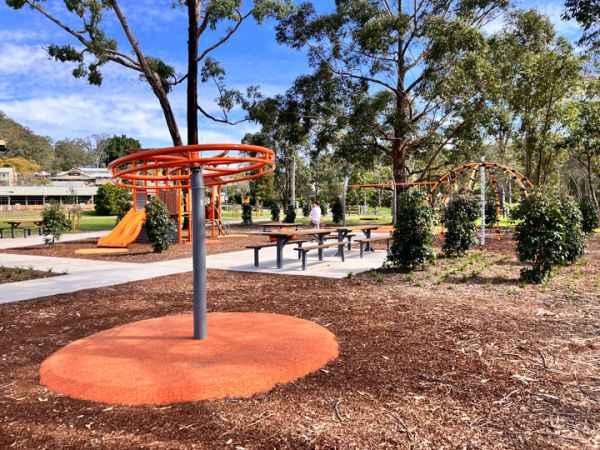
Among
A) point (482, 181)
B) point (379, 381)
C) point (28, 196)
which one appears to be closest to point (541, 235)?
point (379, 381)

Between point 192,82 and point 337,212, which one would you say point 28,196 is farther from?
point 192,82

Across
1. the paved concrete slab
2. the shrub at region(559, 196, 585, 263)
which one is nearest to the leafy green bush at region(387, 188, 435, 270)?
the paved concrete slab

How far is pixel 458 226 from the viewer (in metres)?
12.0

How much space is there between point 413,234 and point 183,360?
6.65 m

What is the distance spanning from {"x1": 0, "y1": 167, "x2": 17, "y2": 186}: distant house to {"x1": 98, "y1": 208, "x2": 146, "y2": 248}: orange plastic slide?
229 feet

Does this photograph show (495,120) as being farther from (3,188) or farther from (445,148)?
(3,188)

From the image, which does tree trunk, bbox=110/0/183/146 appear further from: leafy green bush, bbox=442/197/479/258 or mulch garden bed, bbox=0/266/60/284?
leafy green bush, bbox=442/197/479/258

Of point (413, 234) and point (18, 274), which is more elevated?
point (413, 234)

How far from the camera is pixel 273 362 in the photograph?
429 centimetres

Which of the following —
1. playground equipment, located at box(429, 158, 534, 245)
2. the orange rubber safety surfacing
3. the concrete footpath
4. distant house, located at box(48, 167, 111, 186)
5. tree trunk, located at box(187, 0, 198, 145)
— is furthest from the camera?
distant house, located at box(48, 167, 111, 186)

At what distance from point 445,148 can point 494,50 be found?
242 inches

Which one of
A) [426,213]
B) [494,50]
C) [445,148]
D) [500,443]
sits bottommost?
[500,443]

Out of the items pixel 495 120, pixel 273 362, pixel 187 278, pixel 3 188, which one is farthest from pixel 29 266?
pixel 3 188

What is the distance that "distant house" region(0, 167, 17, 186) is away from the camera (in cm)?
7460
